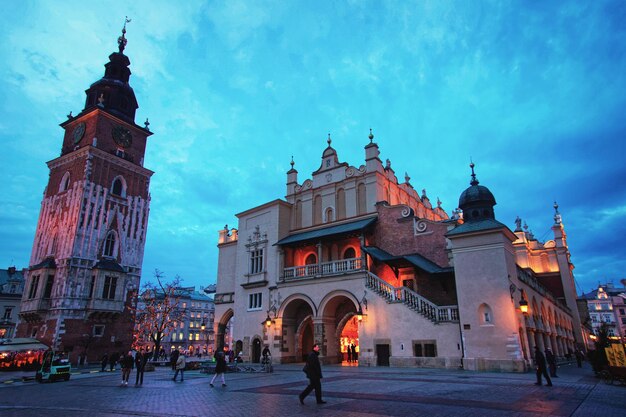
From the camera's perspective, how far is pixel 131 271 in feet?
144

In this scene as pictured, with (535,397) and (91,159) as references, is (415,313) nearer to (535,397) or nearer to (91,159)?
(535,397)

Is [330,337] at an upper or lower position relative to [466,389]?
upper

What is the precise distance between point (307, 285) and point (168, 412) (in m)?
21.5

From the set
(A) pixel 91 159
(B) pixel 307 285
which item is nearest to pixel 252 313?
(B) pixel 307 285

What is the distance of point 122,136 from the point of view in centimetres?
4638

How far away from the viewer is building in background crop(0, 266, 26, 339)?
58312mm

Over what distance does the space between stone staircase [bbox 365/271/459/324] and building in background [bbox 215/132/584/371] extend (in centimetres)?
6

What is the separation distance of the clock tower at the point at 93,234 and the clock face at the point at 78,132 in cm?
11

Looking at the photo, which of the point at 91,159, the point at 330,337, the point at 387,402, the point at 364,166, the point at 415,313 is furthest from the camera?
the point at 91,159

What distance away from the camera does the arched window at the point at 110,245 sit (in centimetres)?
4250

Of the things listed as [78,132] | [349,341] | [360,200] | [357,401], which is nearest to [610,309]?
[349,341]

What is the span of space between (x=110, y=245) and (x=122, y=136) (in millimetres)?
12630

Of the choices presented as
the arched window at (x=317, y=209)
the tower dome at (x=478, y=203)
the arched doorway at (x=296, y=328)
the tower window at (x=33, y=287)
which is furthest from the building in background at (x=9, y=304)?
the tower dome at (x=478, y=203)

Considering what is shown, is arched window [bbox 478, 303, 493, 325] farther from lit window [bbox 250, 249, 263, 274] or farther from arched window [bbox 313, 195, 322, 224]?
lit window [bbox 250, 249, 263, 274]
